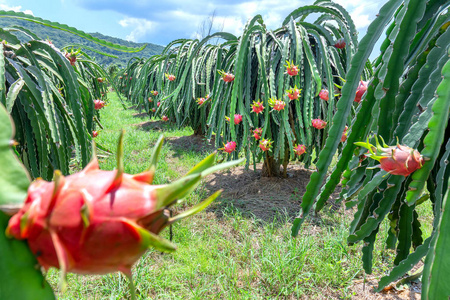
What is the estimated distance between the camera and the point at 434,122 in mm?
516

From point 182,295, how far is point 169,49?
3604mm

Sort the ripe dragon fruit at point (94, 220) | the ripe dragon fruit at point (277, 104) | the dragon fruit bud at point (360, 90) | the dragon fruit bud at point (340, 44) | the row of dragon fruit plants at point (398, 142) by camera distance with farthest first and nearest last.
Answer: the dragon fruit bud at point (340, 44), the ripe dragon fruit at point (277, 104), the dragon fruit bud at point (360, 90), the row of dragon fruit plants at point (398, 142), the ripe dragon fruit at point (94, 220)

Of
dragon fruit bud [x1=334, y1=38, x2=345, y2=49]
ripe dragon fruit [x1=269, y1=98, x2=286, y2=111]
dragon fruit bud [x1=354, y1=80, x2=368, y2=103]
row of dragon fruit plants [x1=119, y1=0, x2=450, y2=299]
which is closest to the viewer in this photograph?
row of dragon fruit plants [x1=119, y1=0, x2=450, y2=299]

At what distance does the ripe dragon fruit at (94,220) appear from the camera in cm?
21

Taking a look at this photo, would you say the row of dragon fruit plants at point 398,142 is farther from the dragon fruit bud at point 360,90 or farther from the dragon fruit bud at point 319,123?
the dragon fruit bud at point 319,123

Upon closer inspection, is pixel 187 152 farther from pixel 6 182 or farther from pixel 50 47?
pixel 6 182

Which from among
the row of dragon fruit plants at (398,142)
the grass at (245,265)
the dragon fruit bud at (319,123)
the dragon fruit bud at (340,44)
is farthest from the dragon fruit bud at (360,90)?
the dragon fruit bud at (340,44)

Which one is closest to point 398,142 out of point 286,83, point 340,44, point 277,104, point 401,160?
point 401,160

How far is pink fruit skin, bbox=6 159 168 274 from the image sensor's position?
0.21 meters

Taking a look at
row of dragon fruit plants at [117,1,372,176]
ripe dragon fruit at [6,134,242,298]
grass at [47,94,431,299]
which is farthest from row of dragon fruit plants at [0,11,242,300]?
row of dragon fruit plants at [117,1,372,176]

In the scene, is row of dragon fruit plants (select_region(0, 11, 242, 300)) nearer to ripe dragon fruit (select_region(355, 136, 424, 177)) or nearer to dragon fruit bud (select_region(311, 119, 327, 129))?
ripe dragon fruit (select_region(355, 136, 424, 177))

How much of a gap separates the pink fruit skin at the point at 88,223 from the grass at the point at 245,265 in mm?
1136

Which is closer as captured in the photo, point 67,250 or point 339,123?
point 67,250

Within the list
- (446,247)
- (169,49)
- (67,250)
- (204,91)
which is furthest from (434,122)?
(169,49)
